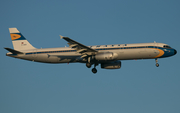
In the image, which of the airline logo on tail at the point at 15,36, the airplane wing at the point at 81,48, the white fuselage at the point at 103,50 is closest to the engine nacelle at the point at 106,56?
the white fuselage at the point at 103,50

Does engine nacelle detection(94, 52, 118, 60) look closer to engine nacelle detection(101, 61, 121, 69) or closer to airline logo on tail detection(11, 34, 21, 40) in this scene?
engine nacelle detection(101, 61, 121, 69)

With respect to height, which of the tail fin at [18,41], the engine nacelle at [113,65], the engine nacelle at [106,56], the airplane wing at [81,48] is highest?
the tail fin at [18,41]

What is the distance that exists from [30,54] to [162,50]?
23.9 m

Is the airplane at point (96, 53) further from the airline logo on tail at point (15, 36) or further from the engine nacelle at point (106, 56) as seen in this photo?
the airline logo on tail at point (15, 36)

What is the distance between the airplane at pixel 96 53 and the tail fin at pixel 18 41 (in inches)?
50.5

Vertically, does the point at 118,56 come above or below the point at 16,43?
below

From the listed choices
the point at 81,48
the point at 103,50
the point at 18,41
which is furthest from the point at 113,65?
the point at 18,41

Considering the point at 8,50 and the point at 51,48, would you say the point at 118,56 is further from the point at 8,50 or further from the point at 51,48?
the point at 8,50

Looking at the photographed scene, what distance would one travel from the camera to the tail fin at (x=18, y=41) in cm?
5034

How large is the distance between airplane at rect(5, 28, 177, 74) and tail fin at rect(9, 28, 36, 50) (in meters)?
1.28

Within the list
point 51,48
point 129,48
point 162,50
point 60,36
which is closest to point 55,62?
point 51,48

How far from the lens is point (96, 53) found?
44.7 meters

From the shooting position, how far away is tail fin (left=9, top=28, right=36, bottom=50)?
165 ft

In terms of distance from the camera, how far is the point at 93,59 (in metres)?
44.8
